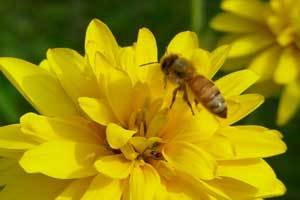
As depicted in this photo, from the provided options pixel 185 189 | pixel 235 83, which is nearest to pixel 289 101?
pixel 235 83

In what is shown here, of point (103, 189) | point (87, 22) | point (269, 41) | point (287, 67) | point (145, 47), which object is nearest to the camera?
point (103, 189)

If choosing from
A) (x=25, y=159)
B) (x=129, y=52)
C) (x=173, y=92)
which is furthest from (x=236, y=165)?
(x=25, y=159)

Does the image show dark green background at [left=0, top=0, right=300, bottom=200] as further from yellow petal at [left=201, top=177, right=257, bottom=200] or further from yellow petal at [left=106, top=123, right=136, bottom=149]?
yellow petal at [left=106, top=123, right=136, bottom=149]

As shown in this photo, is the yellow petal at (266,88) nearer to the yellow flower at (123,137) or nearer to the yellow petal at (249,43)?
the yellow petal at (249,43)

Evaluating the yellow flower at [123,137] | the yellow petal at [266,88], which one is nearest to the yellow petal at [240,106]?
the yellow flower at [123,137]

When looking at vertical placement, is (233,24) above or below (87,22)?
above

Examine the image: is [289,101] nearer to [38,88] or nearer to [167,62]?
[167,62]

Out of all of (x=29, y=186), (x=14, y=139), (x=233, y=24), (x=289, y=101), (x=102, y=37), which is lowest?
(x=289, y=101)
